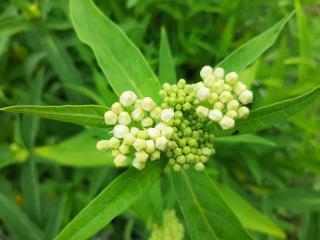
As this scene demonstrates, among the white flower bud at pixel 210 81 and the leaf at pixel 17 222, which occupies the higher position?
the white flower bud at pixel 210 81

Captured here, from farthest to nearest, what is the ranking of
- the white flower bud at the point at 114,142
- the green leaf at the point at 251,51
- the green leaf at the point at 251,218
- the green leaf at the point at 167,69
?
1. the green leaf at the point at 251,218
2. the green leaf at the point at 167,69
3. the green leaf at the point at 251,51
4. the white flower bud at the point at 114,142

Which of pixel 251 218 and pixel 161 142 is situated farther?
pixel 251 218

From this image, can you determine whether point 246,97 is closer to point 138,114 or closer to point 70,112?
point 138,114

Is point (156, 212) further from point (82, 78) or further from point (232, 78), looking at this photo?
point (82, 78)

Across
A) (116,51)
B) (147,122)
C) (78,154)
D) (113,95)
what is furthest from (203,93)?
(78,154)

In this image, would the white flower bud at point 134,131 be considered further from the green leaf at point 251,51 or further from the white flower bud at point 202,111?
the green leaf at point 251,51

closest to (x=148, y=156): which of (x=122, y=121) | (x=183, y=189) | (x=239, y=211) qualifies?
(x=122, y=121)

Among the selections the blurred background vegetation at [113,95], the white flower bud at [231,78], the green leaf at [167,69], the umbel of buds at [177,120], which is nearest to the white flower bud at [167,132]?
the umbel of buds at [177,120]
